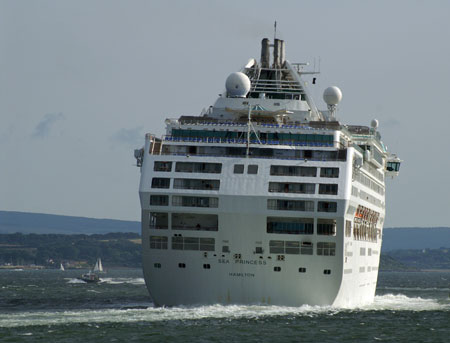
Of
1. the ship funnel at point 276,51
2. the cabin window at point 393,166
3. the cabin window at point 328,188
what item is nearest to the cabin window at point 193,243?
the cabin window at point 328,188

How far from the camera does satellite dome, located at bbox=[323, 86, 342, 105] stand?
82.2 m

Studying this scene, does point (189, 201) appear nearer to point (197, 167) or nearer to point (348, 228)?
point (197, 167)

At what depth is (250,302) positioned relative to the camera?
61281 millimetres

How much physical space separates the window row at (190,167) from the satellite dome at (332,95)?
22104mm

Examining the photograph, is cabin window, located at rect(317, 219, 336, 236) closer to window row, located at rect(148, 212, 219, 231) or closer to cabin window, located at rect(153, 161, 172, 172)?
window row, located at rect(148, 212, 219, 231)

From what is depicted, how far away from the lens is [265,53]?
78.8m

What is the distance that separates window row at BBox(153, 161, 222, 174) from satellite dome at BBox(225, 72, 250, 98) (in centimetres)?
1040

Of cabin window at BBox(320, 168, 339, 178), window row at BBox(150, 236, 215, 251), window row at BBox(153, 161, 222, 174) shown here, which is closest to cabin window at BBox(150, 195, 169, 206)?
window row at BBox(153, 161, 222, 174)

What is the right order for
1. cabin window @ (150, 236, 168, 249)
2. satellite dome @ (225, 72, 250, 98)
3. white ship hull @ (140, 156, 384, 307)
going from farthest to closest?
satellite dome @ (225, 72, 250, 98) → cabin window @ (150, 236, 168, 249) → white ship hull @ (140, 156, 384, 307)

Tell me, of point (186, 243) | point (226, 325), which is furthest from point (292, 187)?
point (226, 325)

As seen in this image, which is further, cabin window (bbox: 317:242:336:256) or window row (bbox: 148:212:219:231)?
window row (bbox: 148:212:219:231)

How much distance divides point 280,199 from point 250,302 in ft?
20.6

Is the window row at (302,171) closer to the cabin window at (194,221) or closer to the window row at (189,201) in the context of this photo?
the window row at (189,201)

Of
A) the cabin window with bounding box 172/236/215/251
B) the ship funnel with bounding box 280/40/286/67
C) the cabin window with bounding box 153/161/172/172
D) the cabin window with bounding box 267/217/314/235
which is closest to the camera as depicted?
the cabin window with bounding box 267/217/314/235
